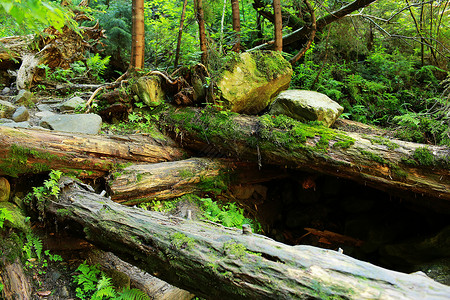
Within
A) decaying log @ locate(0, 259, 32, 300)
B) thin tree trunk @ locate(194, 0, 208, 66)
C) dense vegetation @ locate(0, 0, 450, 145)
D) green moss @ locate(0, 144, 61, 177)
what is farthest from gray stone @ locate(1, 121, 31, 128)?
thin tree trunk @ locate(194, 0, 208, 66)

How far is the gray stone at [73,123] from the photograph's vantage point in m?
5.22

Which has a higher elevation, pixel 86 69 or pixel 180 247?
pixel 86 69

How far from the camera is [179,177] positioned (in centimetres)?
535

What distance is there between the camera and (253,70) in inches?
253

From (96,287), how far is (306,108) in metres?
4.68

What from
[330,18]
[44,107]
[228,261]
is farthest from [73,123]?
[330,18]

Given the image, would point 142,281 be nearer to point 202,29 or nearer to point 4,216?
point 4,216

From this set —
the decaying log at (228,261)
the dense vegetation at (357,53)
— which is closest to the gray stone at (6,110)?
the dense vegetation at (357,53)

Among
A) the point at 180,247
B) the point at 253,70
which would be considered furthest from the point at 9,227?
the point at 253,70

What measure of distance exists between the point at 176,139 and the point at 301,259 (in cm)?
423

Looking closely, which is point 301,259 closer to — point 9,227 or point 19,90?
point 9,227

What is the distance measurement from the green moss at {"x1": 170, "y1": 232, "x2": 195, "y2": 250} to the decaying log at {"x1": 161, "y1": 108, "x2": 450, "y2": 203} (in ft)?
9.01

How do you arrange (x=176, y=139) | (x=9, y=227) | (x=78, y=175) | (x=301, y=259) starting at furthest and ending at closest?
(x=176, y=139) < (x=78, y=175) < (x=9, y=227) < (x=301, y=259)

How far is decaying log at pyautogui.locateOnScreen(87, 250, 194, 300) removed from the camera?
369 cm
